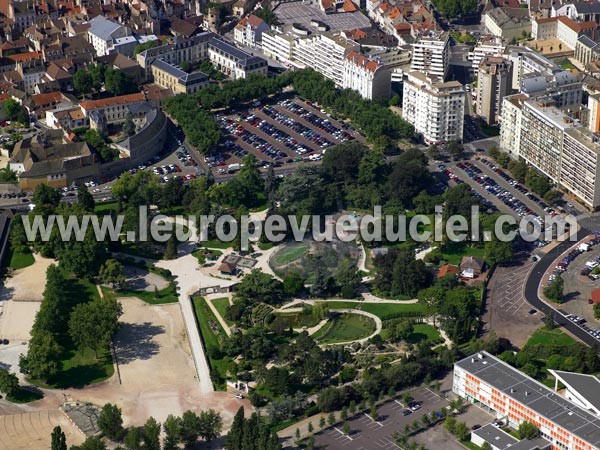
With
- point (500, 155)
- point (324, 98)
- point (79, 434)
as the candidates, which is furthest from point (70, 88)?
point (79, 434)

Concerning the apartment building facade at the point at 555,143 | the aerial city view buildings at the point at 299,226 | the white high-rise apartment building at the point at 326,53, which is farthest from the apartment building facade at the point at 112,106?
the apartment building facade at the point at 555,143

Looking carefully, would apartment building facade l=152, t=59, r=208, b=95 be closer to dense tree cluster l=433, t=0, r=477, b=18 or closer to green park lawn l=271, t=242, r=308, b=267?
green park lawn l=271, t=242, r=308, b=267

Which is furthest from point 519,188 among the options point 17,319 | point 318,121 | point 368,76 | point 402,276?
point 17,319

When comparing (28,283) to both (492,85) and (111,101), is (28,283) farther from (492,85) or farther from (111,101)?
(492,85)

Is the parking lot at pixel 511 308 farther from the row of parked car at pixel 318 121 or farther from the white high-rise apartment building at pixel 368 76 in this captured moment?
the white high-rise apartment building at pixel 368 76

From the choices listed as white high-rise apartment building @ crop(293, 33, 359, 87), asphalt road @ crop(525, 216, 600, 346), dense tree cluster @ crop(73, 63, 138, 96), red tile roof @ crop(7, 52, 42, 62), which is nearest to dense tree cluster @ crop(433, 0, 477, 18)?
white high-rise apartment building @ crop(293, 33, 359, 87)

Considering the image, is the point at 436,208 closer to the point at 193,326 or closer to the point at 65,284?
the point at 193,326
